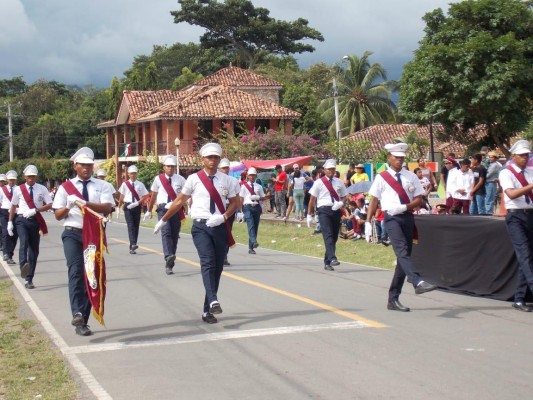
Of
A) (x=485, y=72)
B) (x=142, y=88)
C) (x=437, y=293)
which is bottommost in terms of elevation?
(x=437, y=293)

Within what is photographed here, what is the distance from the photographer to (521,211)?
1016cm

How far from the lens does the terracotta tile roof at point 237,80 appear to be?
61.7 metres

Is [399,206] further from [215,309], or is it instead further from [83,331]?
[83,331]

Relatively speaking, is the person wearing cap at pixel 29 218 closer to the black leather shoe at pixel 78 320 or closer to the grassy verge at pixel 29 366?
the grassy verge at pixel 29 366

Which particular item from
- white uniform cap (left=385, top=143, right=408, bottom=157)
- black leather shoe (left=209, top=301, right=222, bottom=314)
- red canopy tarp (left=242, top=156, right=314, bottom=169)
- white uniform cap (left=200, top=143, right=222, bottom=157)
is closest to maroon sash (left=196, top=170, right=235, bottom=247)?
white uniform cap (left=200, top=143, right=222, bottom=157)

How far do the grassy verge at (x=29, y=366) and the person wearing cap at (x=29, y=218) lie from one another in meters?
3.35

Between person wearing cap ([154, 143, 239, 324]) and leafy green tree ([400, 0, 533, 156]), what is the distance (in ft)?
70.2

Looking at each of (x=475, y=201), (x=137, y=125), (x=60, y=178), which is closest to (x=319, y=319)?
(x=475, y=201)

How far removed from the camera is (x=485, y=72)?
97.8 ft

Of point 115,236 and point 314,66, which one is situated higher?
point 314,66

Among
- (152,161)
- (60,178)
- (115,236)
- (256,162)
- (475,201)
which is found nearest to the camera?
(475,201)

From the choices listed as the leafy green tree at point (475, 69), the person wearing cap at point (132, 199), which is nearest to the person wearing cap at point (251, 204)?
the person wearing cap at point (132, 199)

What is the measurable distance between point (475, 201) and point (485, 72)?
1155 cm

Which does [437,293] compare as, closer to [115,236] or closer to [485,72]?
[115,236]
